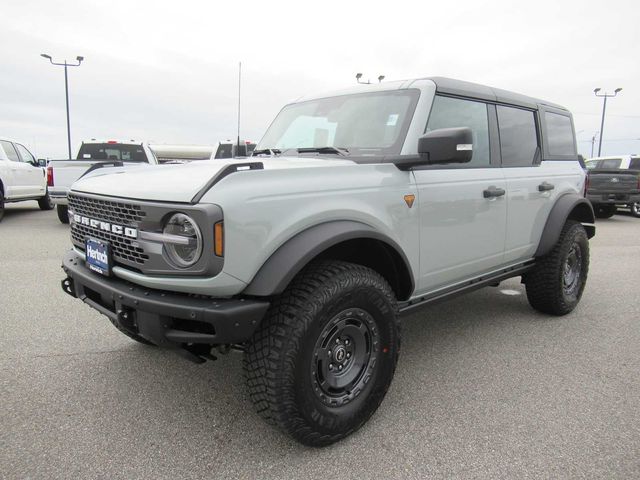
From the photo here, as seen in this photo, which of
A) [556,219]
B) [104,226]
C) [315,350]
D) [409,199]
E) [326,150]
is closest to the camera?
[315,350]

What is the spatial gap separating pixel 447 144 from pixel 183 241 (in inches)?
54.9

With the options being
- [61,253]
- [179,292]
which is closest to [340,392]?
[179,292]

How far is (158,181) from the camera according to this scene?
2.21 m

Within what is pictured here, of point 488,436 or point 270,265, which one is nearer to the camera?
point 270,265

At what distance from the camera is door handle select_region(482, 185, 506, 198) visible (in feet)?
10.7

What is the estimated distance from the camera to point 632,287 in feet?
17.9

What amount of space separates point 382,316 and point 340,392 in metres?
0.45

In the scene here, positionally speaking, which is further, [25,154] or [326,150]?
[25,154]

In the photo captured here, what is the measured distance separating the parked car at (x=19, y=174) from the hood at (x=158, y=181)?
383 inches

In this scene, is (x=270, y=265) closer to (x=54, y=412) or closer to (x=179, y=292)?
(x=179, y=292)

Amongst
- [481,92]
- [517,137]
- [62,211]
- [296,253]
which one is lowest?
[62,211]

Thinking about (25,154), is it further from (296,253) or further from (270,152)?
(296,253)

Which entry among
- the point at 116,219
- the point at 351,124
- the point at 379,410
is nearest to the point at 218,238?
the point at 116,219

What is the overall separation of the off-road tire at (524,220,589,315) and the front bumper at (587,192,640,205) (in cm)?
946
